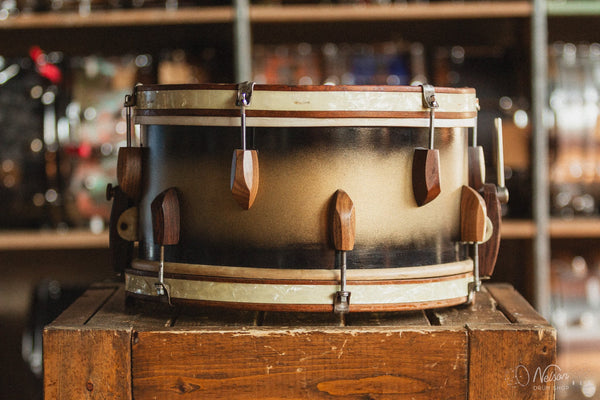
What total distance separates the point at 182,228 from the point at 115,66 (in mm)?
1377

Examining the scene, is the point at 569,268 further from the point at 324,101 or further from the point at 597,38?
the point at 324,101

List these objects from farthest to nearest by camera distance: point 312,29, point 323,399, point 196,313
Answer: point 312,29 < point 196,313 < point 323,399

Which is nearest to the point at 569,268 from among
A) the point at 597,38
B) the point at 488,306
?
the point at 597,38

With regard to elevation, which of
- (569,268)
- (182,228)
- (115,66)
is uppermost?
(115,66)

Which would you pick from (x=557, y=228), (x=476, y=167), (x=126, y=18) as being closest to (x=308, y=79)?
(x=126, y=18)

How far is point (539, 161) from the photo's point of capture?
1.97 metres

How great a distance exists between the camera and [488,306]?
3.53 ft

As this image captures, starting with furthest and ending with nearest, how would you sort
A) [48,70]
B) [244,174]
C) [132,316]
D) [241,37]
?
[48,70], [241,37], [132,316], [244,174]

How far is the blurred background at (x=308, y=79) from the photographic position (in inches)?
78.1

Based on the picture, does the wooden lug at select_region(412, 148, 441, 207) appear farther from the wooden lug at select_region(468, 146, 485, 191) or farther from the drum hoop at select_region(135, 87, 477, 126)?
the wooden lug at select_region(468, 146, 485, 191)

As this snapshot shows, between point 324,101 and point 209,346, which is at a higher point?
point 324,101

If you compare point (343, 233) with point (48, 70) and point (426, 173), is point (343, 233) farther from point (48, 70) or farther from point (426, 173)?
point (48, 70)

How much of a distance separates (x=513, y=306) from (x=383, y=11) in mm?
1124

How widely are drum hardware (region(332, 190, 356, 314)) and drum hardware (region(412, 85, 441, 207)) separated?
10 cm
